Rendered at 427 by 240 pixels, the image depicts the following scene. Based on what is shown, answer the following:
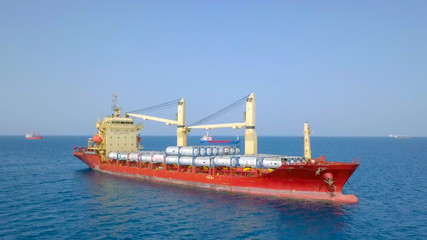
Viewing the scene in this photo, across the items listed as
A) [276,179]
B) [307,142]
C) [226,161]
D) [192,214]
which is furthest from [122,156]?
[307,142]

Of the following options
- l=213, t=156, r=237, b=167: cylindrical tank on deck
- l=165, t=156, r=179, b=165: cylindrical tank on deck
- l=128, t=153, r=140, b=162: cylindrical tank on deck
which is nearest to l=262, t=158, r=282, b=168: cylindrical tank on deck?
l=213, t=156, r=237, b=167: cylindrical tank on deck

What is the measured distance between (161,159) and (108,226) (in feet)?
63.3

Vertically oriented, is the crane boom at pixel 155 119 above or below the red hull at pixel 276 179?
above

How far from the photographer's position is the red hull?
3081 cm

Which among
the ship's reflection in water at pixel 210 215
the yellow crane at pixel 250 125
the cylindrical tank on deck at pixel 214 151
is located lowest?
the ship's reflection in water at pixel 210 215

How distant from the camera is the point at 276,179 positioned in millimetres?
33375

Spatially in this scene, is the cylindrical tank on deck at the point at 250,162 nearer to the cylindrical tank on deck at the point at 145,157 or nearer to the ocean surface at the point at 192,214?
the ocean surface at the point at 192,214

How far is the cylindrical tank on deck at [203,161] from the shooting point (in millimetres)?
38312

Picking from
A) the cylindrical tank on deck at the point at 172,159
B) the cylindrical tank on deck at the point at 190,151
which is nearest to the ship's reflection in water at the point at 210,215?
the cylindrical tank on deck at the point at 172,159

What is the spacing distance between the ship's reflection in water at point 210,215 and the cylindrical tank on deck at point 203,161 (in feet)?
11.2

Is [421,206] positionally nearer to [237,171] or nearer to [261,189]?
[261,189]

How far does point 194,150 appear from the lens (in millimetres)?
40094

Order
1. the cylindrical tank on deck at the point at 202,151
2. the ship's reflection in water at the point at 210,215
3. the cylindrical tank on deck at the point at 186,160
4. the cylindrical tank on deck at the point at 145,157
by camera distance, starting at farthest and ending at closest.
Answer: the cylindrical tank on deck at the point at 145,157 → the cylindrical tank on deck at the point at 202,151 → the cylindrical tank on deck at the point at 186,160 → the ship's reflection in water at the point at 210,215

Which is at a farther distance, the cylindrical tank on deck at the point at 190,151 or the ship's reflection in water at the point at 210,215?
the cylindrical tank on deck at the point at 190,151
